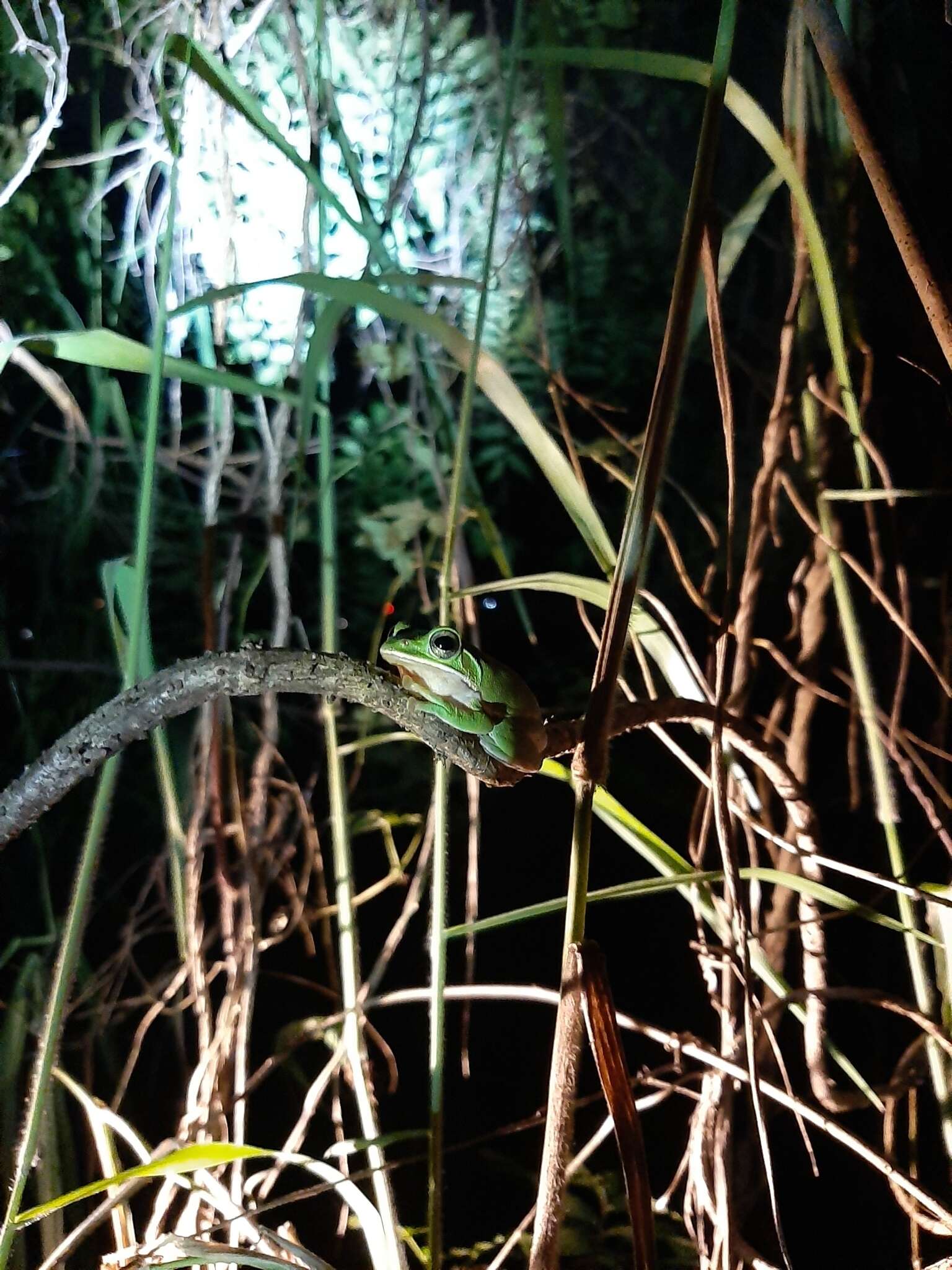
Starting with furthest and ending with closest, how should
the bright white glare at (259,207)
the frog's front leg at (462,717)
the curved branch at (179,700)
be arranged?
1. the bright white glare at (259,207)
2. the frog's front leg at (462,717)
3. the curved branch at (179,700)

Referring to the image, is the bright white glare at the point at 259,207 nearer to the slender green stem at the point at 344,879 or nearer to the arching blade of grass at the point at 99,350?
the slender green stem at the point at 344,879

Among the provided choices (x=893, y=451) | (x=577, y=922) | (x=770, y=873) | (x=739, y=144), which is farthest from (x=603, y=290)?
(x=577, y=922)

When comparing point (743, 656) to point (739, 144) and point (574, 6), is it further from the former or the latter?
point (574, 6)

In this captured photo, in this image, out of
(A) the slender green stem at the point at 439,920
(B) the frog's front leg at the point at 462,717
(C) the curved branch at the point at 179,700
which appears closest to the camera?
(C) the curved branch at the point at 179,700

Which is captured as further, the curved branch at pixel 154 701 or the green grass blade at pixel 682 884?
the green grass blade at pixel 682 884

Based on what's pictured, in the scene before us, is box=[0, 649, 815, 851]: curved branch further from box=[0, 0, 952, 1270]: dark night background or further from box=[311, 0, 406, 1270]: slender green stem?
box=[0, 0, 952, 1270]: dark night background

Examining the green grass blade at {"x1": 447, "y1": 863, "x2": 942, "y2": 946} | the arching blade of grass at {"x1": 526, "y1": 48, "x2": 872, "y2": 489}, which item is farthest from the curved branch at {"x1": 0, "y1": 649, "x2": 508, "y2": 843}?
the arching blade of grass at {"x1": 526, "y1": 48, "x2": 872, "y2": 489}

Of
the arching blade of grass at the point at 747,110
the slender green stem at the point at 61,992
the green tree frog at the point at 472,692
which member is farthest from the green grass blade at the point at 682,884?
the arching blade of grass at the point at 747,110
